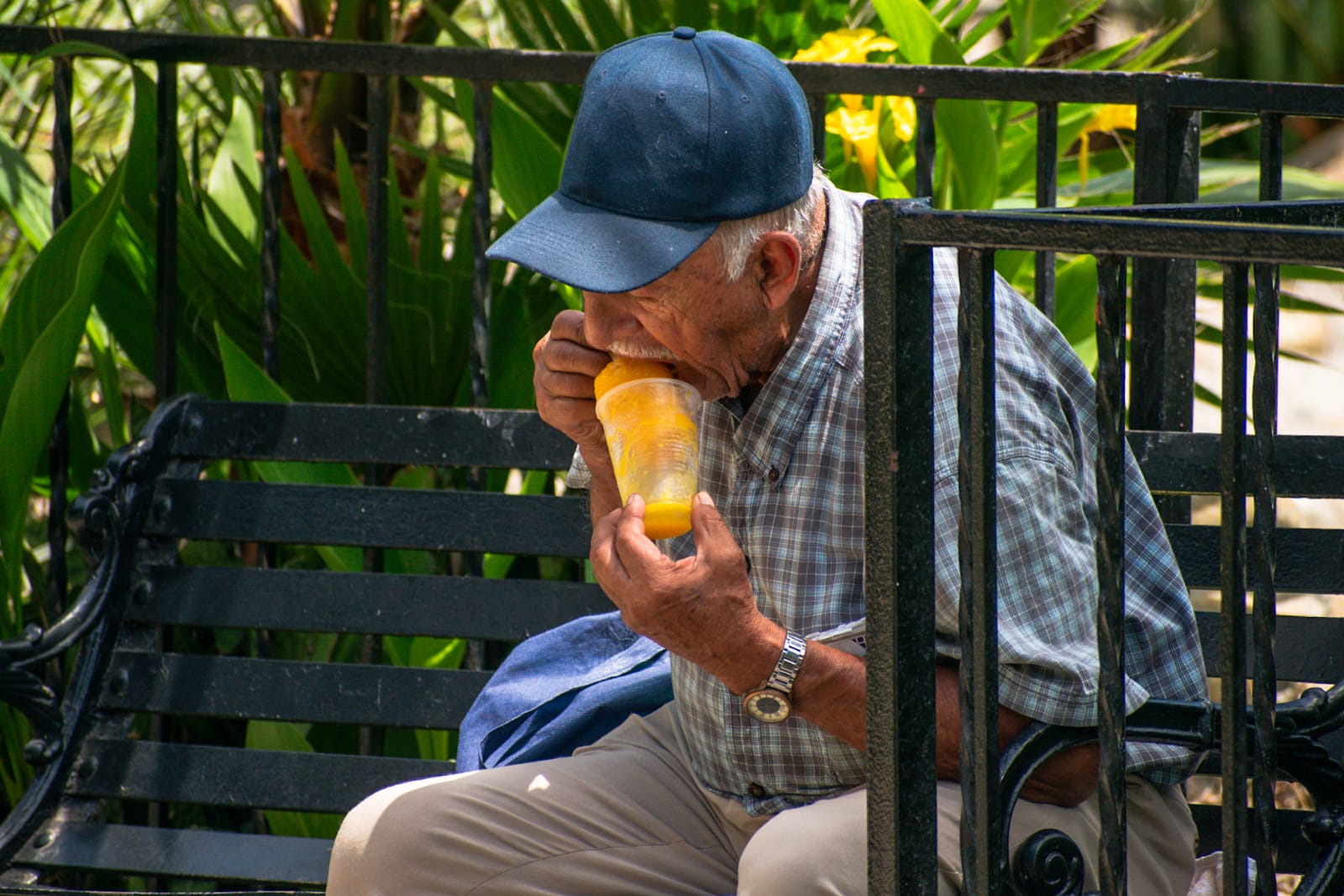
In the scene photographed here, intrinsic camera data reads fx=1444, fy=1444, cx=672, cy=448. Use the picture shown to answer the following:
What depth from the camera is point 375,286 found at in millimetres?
2713

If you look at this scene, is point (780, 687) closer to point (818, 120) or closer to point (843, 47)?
point (818, 120)

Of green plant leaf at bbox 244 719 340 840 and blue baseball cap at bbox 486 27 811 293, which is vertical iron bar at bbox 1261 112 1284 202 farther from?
green plant leaf at bbox 244 719 340 840

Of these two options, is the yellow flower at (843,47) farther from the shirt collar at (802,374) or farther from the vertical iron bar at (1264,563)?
the vertical iron bar at (1264,563)

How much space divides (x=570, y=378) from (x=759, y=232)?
33cm

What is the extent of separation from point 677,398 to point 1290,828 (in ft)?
3.93

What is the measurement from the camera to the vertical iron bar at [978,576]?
1.33 metres

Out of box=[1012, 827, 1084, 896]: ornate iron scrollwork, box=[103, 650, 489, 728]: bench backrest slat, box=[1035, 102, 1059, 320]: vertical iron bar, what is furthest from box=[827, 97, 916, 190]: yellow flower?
box=[1012, 827, 1084, 896]: ornate iron scrollwork

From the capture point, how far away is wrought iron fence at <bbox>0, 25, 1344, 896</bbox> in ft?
4.23

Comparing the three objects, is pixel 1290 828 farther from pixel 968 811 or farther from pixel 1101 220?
pixel 1101 220

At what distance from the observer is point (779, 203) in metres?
1.71

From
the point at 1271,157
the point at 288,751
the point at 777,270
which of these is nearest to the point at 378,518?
the point at 288,751

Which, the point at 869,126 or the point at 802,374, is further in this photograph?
the point at 869,126

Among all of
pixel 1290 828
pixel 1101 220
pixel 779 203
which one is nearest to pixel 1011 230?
pixel 1101 220

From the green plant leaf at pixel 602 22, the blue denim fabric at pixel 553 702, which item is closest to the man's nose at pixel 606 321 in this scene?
the blue denim fabric at pixel 553 702
